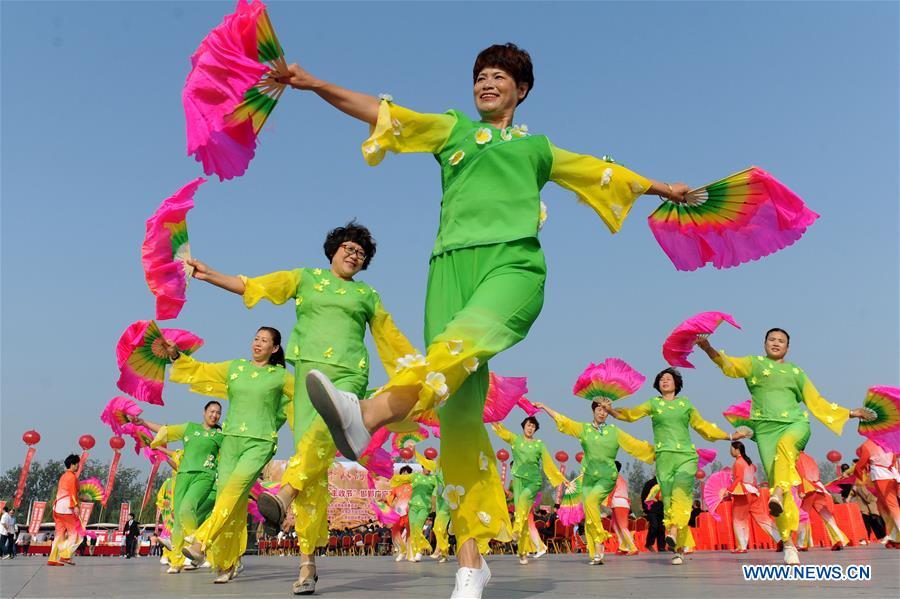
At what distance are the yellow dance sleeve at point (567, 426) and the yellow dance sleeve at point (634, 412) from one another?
130 cm

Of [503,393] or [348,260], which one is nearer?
[348,260]

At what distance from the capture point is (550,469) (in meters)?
13.1

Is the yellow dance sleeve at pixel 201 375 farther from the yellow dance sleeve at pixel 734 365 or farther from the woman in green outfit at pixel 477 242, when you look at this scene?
the yellow dance sleeve at pixel 734 365

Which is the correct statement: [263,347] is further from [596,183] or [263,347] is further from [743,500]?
[743,500]

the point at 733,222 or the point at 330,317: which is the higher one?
the point at 733,222

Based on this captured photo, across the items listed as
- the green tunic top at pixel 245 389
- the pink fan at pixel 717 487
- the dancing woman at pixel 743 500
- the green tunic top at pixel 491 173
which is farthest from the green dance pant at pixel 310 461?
the pink fan at pixel 717 487

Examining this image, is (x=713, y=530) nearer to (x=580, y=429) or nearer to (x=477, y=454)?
(x=580, y=429)

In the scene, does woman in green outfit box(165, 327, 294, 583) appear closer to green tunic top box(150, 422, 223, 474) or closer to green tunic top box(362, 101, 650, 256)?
green tunic top box(150, 422, 223, 474)

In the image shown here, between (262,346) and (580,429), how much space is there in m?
5.80

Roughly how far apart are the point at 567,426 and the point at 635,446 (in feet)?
3.96

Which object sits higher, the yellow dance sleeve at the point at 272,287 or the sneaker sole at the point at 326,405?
the yellow dance sleeve at the point at 272,287

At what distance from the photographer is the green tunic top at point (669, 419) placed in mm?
9938

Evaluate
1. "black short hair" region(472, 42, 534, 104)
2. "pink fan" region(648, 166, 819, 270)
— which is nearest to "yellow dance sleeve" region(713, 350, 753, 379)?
"pink fan" region(648, 166, 819, 270)

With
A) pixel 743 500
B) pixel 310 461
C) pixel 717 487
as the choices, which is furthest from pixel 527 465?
pixel 310 461
